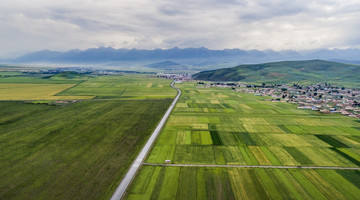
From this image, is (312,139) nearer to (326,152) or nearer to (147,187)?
(326,152)

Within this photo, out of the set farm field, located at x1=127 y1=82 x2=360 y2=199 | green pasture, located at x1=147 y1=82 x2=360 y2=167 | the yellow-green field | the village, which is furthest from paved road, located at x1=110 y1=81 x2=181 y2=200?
the yellow-green field

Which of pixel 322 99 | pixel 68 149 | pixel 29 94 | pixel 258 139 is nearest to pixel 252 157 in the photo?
pixel 258 139

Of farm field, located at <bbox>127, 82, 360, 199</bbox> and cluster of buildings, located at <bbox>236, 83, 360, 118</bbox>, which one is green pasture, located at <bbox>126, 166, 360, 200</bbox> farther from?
cluster of buildings, located at <bbox>236, 83, 360, 118</bbox>

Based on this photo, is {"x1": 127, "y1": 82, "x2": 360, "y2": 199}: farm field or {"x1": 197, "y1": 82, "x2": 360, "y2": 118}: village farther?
{"x1": 197, "y1": 82, "x2": 360, "y2": 118}: village

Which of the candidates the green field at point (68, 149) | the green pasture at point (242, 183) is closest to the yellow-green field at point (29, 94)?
the green field at point (68, 149)

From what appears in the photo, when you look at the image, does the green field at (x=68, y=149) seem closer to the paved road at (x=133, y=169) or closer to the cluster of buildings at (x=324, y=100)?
the paved road at (x=133, y=169)

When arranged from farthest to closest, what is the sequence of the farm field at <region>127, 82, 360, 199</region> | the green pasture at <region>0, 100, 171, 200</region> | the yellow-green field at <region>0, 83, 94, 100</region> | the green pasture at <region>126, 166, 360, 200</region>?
1. the yellow-green field at <region>0, 83, 94, 100</region>
2. the green pasture at <region>0, 100, 171, 200</region>
3. the farm field at <region>127, 82, 360, 199</region>
4. the green pasture at <region>126, 166, 360, 200</region>
